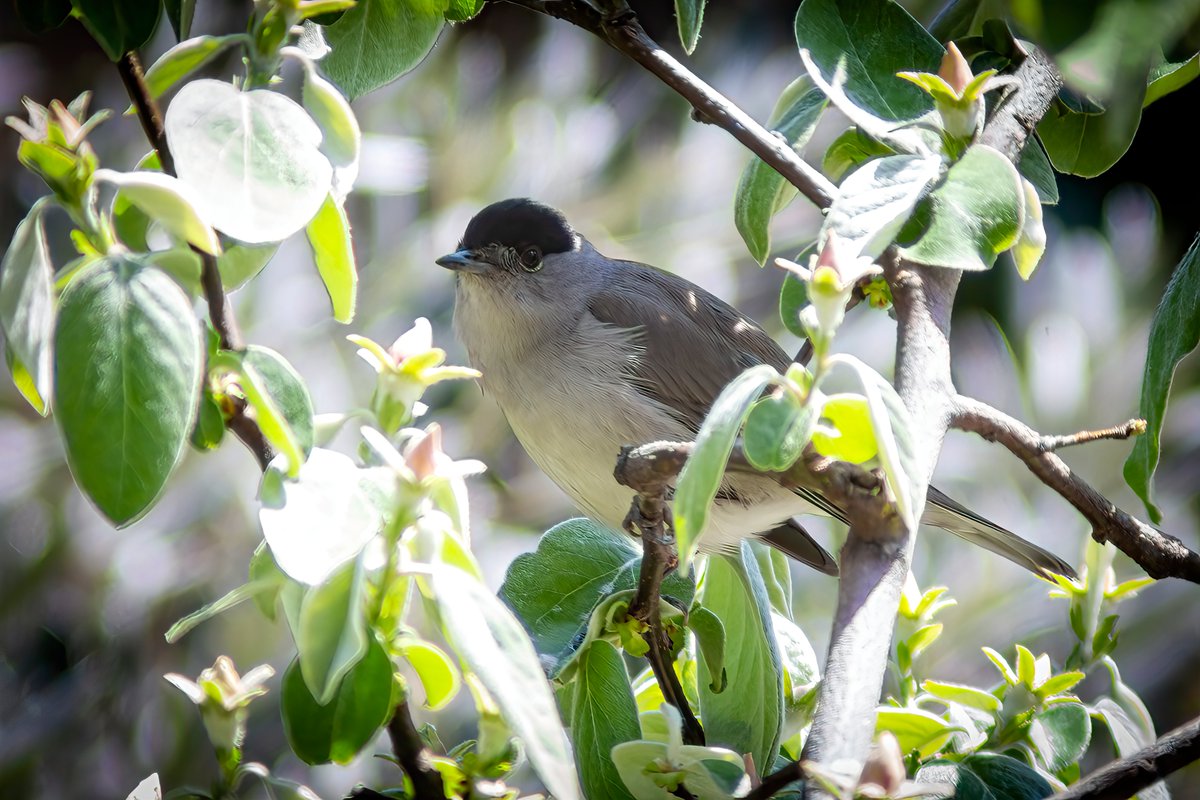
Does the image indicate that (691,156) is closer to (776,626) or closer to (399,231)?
(399,231)

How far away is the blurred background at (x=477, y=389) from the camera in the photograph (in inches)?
124

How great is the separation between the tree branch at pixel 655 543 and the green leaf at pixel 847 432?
90mm

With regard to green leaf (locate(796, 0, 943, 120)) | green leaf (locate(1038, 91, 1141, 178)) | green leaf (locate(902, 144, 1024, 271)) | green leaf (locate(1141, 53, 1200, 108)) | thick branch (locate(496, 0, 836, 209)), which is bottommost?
thick branch (locate(496, 0, 836, 209))

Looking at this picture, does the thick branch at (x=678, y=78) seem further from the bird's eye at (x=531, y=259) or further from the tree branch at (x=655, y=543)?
the bird's eye at (x=531, y=259)

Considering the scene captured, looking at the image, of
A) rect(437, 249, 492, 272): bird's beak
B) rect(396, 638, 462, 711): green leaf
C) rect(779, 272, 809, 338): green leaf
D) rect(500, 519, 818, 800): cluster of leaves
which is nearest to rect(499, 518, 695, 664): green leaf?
rect(500, 519, 818, 800): cluster of leaves

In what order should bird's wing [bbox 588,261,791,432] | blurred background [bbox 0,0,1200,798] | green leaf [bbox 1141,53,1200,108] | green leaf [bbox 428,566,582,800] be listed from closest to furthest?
1. green leaf [bbox 428,566,582,800]
2. green leaf [bbox 1141,53,1200,108]
3. bird's wing [bbox 588,261,791,432]
4. blurred background [bbox 0,0,1200,798]

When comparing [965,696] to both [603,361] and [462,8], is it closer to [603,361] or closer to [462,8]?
[462,8]

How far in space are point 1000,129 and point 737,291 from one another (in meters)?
2.75

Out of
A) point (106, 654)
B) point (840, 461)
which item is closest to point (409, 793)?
point (840, 461)

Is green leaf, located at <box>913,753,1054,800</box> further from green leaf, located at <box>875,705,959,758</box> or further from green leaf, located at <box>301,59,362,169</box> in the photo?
green leaf, located at <box>301,59,362,169</box>

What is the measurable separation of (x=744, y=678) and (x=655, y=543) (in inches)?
7.1

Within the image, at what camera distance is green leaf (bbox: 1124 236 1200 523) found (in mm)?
812

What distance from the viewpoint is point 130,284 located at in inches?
24.0

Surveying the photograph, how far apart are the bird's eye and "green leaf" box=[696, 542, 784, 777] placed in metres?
1.02
